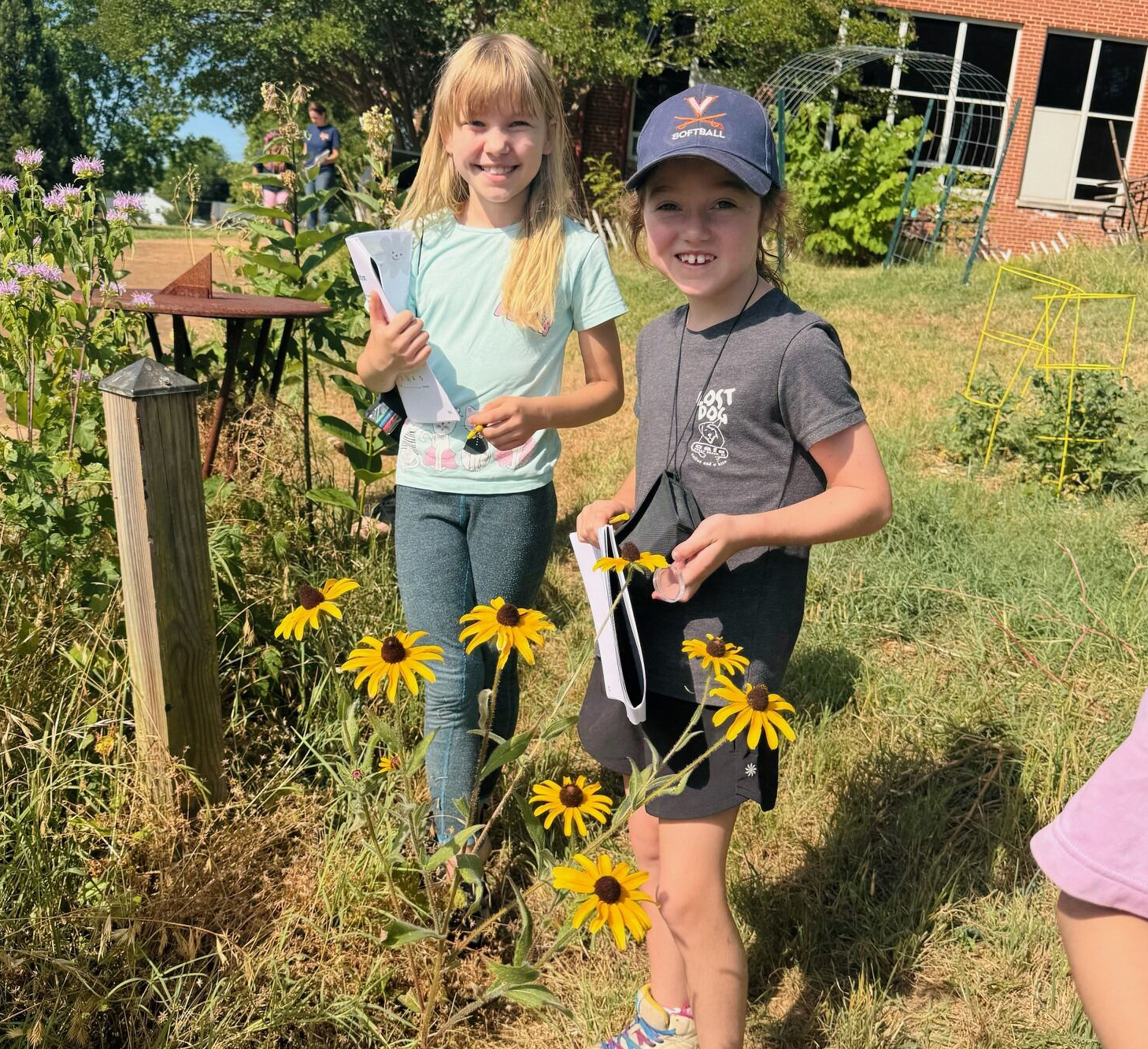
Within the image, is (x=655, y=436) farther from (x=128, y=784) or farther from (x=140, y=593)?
(x=128, y=784)

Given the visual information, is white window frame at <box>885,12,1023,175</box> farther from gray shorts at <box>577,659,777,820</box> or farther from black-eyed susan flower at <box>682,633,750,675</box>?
black-eyed susan flower at <box>682,633,750,675</box>

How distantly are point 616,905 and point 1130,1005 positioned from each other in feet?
2.17

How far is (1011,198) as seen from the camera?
16.4m

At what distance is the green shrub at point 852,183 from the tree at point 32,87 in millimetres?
21347

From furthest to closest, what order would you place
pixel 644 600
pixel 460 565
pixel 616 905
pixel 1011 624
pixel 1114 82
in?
pixel 1114 82
pixel 1011 624
pixel 460 565
pixel 644 600
pixel 616 905

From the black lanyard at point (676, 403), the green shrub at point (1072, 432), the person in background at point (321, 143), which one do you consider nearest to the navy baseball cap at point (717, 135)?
the black lanyard at point (676, 403)

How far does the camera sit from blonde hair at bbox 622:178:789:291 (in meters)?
1.77

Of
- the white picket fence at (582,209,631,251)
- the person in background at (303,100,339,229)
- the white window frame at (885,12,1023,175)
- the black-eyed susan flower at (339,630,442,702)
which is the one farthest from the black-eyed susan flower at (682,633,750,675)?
the white window frame at (885,12,1023,175)

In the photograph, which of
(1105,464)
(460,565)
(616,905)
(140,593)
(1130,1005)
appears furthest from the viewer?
(1105,464)

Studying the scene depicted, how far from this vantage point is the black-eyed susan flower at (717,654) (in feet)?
4.85

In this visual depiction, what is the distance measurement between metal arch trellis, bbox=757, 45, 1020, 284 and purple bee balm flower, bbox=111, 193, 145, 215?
8.82 meters

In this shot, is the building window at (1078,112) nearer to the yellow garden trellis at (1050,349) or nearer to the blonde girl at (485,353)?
the yellow garden trellis at (1050,349)

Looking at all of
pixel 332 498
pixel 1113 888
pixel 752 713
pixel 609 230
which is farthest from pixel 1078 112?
pixel 1113 888

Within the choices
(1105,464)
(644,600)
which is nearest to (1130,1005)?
(644,600)
